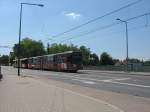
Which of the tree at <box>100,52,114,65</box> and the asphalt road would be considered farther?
the tree at <box>100,52,114,65</box>

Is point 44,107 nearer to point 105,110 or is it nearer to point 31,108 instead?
point 31,108

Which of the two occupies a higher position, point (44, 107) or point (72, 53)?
point (72, 53)

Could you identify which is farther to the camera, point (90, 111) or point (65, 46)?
point (65, 46)

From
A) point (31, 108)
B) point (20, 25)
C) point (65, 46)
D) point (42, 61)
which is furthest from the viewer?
point (65, 46)

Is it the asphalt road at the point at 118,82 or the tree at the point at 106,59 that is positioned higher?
the tree at the point at 106,59

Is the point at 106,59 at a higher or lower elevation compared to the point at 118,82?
higher

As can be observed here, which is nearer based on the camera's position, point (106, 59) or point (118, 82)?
point (118, 82)

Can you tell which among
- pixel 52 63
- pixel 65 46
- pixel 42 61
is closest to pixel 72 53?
pixel 52 63

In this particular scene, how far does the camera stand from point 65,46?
165000mm

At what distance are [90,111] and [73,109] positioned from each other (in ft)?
2.45

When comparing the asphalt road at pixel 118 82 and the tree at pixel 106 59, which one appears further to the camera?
the tree at pixel 106 59

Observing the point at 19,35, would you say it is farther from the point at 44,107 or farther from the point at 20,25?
the point at 44,107

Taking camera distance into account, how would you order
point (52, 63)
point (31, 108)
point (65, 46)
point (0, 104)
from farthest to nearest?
point (65, 46) < point (52, 63) < point (0, 104) < point (31, 108)

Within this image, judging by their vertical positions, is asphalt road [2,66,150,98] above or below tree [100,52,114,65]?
below
